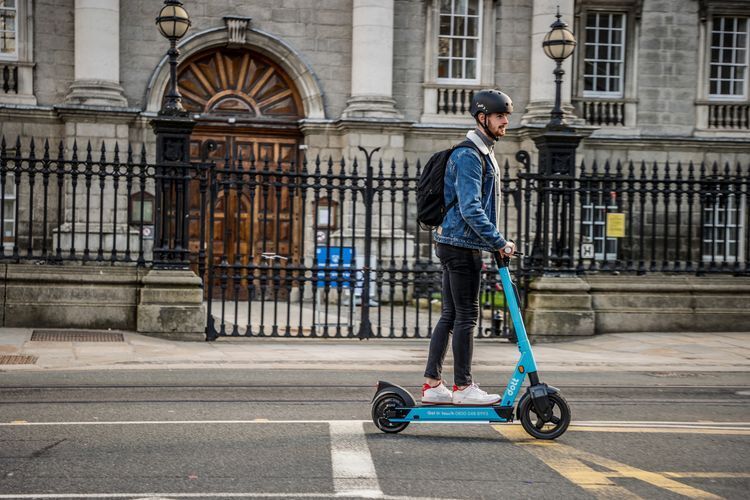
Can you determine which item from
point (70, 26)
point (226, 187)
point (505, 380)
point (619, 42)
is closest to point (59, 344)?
point (226, 187)

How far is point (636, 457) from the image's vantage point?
6609mm

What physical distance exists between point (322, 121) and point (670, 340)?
11.3 meters

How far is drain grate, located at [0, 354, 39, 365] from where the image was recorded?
10695 millimetres

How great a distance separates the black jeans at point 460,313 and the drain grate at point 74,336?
21.3ft

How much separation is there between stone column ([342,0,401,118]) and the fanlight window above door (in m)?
1.53

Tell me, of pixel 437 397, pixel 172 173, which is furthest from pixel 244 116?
pixel 437 397

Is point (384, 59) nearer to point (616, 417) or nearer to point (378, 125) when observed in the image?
point (378, 125)

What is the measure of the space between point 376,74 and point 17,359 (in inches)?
542

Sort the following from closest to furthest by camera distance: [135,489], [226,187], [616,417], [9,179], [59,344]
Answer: [135,489], [616,417], [59,344], [226,187], [9,179]

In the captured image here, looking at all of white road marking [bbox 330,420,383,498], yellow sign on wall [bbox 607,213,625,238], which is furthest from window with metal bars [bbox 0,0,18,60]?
white road marking [bbox 330,420,383,498]

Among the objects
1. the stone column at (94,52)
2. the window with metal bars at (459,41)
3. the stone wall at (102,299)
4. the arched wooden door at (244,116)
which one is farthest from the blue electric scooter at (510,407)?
the window with metal bars at (459,41)

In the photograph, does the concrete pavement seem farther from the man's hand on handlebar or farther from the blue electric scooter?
the man's hand on handlebar

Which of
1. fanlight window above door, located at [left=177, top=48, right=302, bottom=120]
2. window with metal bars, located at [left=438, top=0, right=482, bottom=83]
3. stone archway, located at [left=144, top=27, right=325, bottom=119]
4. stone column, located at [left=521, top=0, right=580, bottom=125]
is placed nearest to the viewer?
stone archway, located at [left=144, top=27, right=325, bottom=119]

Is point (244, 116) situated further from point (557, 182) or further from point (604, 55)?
point (557, 182)
